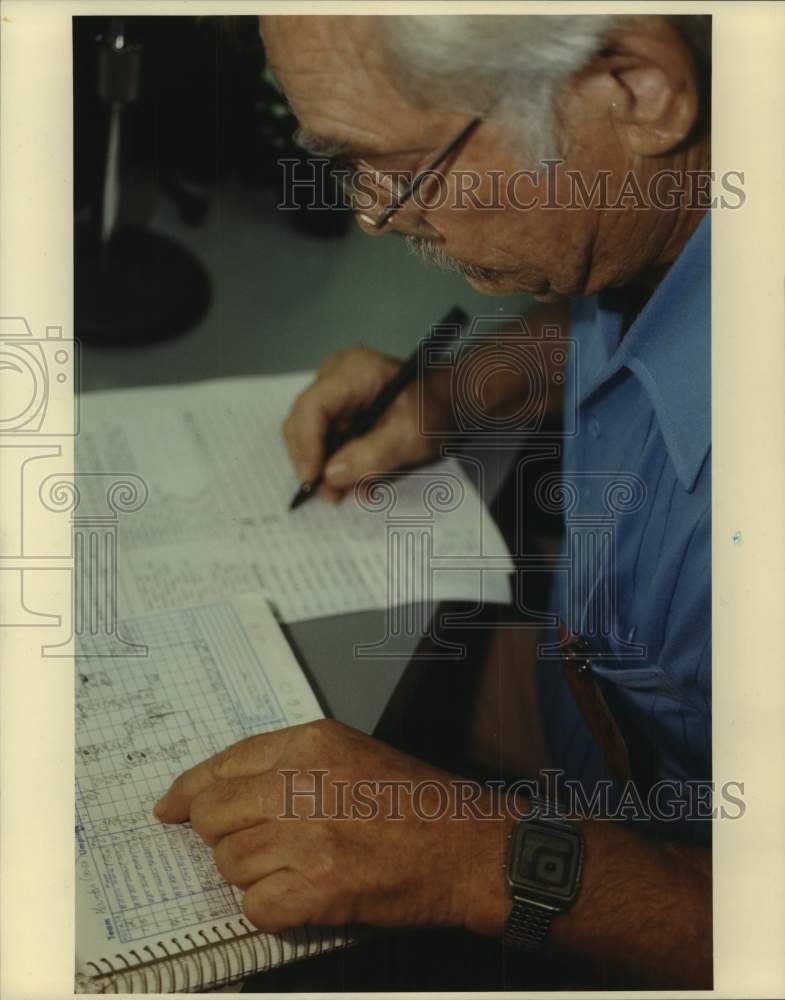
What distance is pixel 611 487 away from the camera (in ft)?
2.94

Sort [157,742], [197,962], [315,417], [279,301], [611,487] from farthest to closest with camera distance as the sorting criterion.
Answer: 1. [279,301]
2. [315,417]
3. [611,487]
4. [157,742]
5. [197,962]

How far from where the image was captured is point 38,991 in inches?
28.5

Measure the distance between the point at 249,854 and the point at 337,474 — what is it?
389 mm

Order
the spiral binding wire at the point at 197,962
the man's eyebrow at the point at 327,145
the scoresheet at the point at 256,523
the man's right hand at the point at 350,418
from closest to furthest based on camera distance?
the spiral binding wire at the point at 197,962, the man's eyebrow at the point at 327,145, the scoresheet at the point at 256,523, the man's right hand at the point at 350,418

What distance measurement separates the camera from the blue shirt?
80 centimetres

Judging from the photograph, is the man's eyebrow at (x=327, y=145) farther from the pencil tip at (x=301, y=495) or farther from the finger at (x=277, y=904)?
the finger at (x=277, y=904)

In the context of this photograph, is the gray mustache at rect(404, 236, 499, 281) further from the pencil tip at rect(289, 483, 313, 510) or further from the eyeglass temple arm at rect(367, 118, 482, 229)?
the pencil tip at rect(289, 483, 313, 510)

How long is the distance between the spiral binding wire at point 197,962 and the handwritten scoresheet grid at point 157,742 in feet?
0.04

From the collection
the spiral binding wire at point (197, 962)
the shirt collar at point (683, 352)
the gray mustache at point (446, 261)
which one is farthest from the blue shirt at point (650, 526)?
the spiral binding wire at point (197, 962)

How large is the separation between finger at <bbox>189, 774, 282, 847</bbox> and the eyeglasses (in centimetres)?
44

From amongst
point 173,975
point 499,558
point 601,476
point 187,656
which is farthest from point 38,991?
point 601,476

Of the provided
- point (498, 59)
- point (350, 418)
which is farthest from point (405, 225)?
point (350, 418)

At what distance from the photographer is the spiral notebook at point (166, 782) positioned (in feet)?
2.14

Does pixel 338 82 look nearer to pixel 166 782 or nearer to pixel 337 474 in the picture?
pixel 337 474
